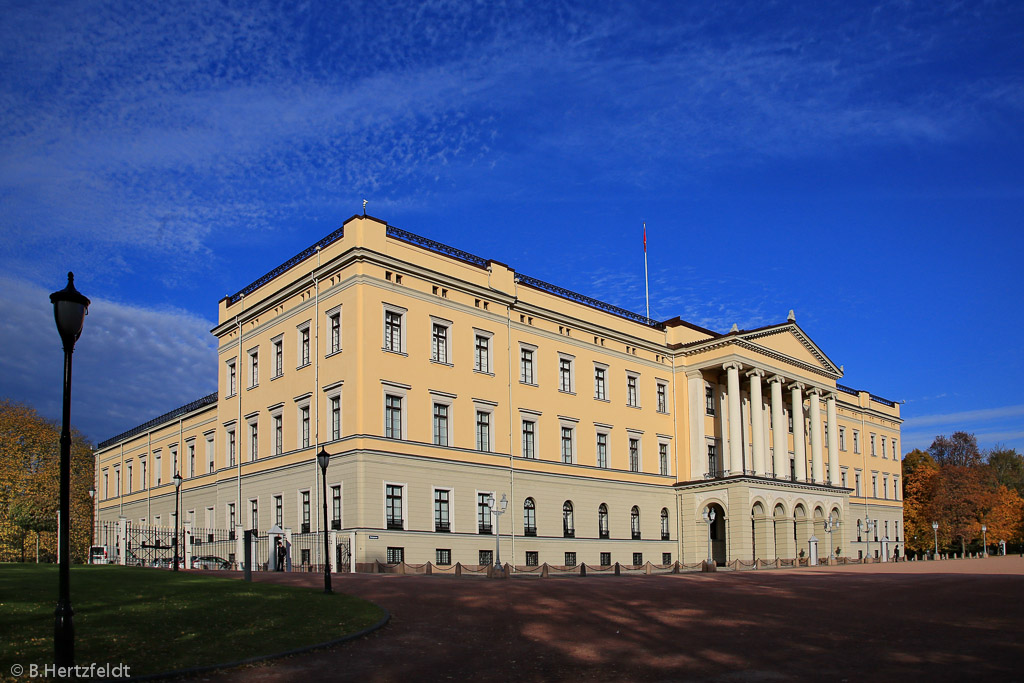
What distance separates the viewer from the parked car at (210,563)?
41.5 metres

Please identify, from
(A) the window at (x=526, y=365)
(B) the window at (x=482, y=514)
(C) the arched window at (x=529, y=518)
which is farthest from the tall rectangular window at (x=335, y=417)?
(C) the arched window at (x=529, y=518)

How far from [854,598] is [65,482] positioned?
22696 mm

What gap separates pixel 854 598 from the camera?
26000 millimetres

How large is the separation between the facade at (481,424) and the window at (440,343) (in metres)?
0.11

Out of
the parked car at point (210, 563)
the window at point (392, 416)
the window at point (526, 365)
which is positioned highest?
the window at point (526, 365)

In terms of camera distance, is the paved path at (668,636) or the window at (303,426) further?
the window at (303,426)

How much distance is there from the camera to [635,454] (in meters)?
56.0

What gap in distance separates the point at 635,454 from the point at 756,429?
9.27 meters

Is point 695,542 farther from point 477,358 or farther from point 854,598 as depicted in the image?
point 854,598

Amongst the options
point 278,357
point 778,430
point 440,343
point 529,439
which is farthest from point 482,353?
point 778,430

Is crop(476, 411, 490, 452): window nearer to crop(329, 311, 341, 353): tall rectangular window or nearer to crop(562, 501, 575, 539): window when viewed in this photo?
crop(562, 501, 575, 539): window

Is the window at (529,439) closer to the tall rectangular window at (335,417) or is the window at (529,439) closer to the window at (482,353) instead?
the window at (482,353)

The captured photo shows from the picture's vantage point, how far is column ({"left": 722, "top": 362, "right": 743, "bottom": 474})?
56.9 m

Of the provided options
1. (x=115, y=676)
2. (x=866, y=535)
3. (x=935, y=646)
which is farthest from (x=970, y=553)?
(x=115, y=676)
